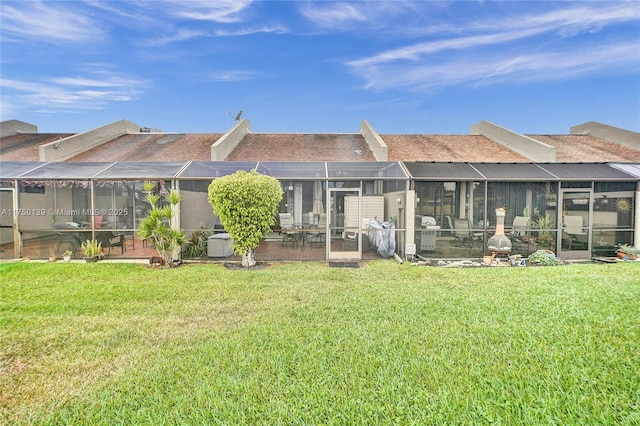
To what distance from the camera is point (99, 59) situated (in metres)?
14.5

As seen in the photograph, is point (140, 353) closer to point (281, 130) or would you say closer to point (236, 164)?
point (236, 164)

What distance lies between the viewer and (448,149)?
57.2 feet

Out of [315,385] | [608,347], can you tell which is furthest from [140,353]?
[608,347]

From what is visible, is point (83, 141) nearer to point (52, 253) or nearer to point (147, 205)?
point (147, 205)

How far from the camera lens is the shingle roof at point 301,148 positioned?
15742 mm

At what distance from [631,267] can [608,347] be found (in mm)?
7020

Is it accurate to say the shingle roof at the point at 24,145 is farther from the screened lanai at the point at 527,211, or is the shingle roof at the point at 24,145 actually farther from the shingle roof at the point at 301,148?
the screened lanai at the point at 527,211

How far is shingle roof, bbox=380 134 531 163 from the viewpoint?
1552cm

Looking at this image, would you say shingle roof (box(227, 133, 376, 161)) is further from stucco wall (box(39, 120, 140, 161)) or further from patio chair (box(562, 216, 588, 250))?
patio chair (box(562, 216, 588, 250))

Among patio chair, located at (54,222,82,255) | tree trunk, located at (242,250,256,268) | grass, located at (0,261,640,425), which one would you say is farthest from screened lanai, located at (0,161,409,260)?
grass, located at (0,261,640,425)

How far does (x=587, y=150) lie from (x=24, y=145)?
1239 inches

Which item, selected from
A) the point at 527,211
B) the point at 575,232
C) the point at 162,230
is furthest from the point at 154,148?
the point at 575,232

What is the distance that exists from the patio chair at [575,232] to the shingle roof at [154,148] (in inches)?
600

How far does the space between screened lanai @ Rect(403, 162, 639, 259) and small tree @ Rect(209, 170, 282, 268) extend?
16.3 ft
